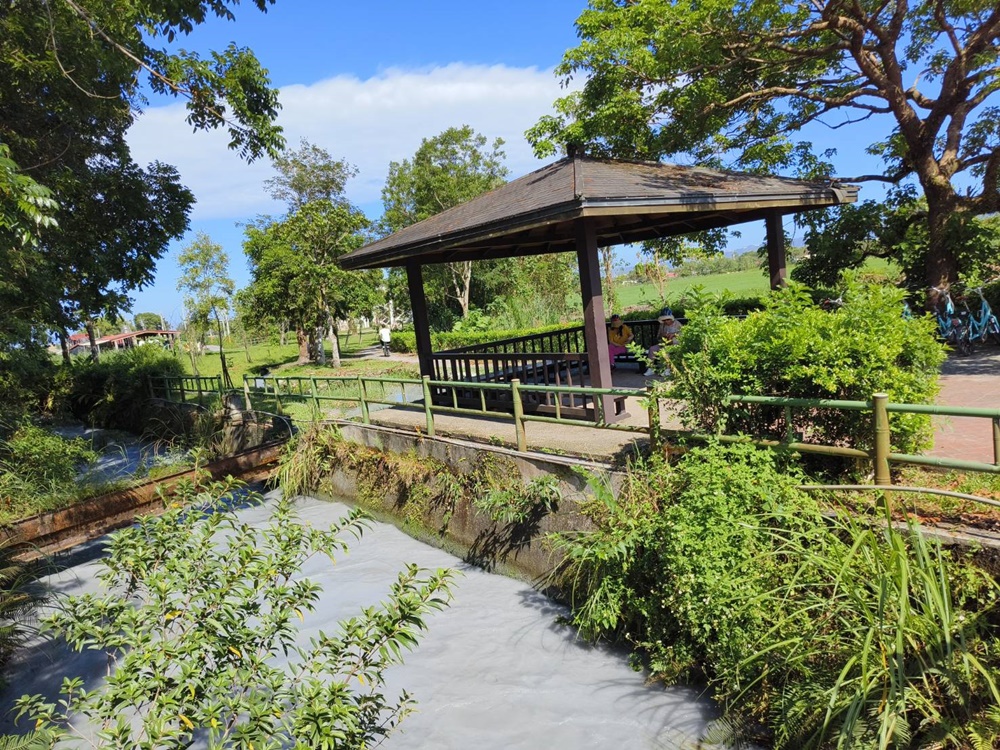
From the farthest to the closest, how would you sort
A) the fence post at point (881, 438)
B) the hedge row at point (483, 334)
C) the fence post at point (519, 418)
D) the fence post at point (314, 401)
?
the hedge row at point (483, 334)
the fence post at point (314, 401)
the fence post at point (519, 418)
the fence post at point (881, 438)

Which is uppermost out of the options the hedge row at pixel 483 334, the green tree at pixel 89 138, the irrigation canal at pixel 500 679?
the green tree at pixel 89 138

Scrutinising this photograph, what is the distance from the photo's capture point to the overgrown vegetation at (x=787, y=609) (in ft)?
10.3

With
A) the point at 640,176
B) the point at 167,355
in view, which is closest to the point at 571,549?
the point at 640,176

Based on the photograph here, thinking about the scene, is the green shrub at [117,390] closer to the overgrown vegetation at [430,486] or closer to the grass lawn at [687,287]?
the overgrown vegetation at [430,486]

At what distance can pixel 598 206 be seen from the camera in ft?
20.5

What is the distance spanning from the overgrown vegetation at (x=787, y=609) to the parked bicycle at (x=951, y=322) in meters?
7.93

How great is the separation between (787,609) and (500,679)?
2505mm

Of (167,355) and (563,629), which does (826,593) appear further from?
(167,355)

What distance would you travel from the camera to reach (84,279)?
45.2ft

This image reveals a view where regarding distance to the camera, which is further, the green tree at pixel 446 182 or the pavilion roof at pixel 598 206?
the green tree at pixel 446 182

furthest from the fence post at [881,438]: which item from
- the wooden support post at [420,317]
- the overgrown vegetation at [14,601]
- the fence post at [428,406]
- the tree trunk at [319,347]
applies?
the tree trunk at [319,347]

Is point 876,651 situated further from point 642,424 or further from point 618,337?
point 618,337

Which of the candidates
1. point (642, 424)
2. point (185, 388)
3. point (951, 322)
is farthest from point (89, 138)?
point (951, 322)

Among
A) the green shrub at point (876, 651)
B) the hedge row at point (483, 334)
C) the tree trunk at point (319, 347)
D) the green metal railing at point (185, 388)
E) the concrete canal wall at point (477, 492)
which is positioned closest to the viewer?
the green shrub at point (876, 651)
